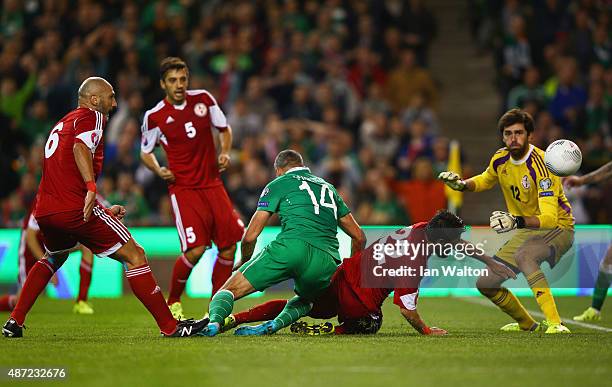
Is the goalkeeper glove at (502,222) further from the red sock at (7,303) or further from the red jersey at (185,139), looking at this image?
the red sock at (7,303)

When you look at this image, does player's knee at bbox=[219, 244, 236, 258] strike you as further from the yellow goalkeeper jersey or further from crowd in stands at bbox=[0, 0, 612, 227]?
crowd in stands at bbox=[0, 0, 612, 227]

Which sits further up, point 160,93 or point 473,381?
point 160,93

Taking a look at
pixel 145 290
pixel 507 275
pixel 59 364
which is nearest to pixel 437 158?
pixel 507 275

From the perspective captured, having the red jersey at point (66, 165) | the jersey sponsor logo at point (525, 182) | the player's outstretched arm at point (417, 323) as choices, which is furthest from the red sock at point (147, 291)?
the jersey sponsor logo at point (525, 182)

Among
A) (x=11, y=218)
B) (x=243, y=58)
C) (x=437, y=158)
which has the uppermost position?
(x=243, y=58)

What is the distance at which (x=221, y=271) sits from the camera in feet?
37.6

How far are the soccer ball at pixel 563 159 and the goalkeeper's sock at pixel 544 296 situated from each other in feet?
3.06

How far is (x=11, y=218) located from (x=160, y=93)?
3498mm

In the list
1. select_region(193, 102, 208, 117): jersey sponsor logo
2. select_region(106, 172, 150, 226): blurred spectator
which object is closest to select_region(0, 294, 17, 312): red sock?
select_region(193, 102, 208, 117): jersey sponsor logo

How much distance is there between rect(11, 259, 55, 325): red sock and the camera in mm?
9273

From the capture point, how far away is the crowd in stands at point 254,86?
17.5 meters

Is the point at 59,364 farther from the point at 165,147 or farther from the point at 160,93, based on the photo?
the point at 160,93

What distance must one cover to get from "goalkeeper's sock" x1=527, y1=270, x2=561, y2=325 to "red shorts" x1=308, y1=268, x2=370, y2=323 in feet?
5.14

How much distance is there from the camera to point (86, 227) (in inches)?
353
